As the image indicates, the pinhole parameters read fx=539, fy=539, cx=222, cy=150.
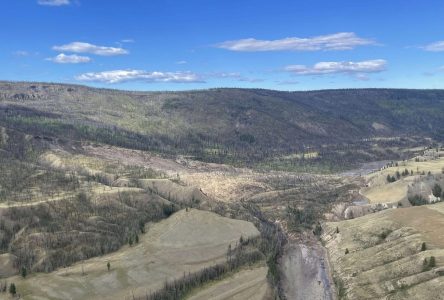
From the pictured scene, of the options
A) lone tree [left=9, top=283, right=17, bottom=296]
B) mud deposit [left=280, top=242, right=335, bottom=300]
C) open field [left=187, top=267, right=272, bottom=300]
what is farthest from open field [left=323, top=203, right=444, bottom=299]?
lone tree [left=9, top=283, right=17, bottom=296]

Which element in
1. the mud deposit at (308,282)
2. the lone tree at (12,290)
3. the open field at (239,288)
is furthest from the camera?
the mud deposit at (308,282)

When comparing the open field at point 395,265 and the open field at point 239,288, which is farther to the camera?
the open field at point 239,288

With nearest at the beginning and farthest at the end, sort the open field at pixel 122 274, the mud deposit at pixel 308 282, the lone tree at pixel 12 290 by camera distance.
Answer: the lone tree at pixel 12 290 < the open field at pixel 122 274 < the mud deposit at pixel 308 282

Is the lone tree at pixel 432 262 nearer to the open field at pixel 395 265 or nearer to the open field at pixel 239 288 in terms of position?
the open field at pixel 395 265

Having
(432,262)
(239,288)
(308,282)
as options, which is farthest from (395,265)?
(239,288)

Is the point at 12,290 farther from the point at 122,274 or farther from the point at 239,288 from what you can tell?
the point at 239,288

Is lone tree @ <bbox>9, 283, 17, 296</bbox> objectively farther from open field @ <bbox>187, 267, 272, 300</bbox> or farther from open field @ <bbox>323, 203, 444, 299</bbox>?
open field @ <bbox>323, 203, 444, 299</bbox>

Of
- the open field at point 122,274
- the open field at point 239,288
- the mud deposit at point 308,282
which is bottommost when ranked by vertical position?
the mud deposit at point 308,282

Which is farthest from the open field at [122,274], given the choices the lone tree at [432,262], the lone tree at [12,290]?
the lone tree at [432,262]
